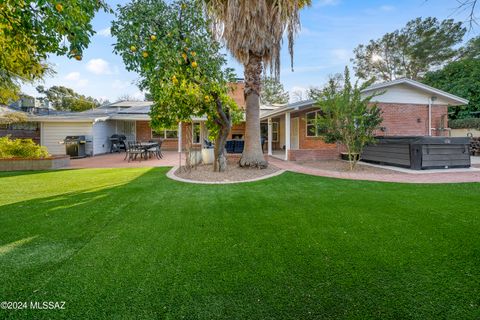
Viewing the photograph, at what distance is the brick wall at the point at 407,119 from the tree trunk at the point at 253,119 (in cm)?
800

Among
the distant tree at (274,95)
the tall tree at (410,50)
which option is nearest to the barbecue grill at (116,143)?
the tall tree at (410,50)

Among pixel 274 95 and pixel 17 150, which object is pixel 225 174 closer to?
pixel 17 150

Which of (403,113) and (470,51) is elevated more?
(470,51)

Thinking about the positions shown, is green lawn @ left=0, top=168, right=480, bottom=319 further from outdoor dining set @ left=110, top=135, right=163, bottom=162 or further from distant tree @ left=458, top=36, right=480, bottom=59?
distant tree @ left=458, top=36, right=480, bottom=59

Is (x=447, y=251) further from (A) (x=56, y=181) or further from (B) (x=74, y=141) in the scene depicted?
(B) (x=74, y=141)

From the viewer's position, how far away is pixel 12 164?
10.6 meters

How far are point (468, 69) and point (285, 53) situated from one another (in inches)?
871

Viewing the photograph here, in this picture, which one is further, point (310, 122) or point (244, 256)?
point (310, 122)

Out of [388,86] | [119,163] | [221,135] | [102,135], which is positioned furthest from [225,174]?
[102,135]

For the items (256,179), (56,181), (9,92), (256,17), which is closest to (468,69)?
(256,17)

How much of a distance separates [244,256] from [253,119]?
7.60 m

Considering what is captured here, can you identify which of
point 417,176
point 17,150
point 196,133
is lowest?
point 417,176

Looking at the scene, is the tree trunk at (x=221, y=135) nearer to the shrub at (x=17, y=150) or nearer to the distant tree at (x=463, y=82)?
the shrub at (x=17, y=150)

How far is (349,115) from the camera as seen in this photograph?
32.1 ft
